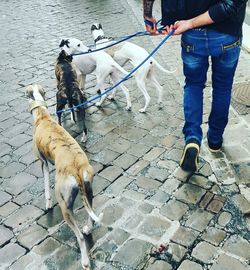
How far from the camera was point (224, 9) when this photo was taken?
348cm

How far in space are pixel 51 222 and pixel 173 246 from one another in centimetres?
124

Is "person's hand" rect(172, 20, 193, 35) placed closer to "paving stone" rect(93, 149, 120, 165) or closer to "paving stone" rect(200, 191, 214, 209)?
"paving stone" rect(200, 191, 214, 209)

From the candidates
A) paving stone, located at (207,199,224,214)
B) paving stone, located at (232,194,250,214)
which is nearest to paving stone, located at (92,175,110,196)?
paving stone, located at (207,199,224,214)

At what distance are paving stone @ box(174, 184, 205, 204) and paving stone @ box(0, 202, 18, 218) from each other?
5.66ft

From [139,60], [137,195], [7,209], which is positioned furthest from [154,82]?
[7,209]

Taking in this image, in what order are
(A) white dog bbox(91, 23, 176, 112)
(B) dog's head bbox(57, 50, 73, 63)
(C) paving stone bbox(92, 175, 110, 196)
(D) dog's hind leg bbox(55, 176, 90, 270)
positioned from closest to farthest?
1. (D) dog's hind leg bbox(55, 176, 90, 270)
2. (C) paving stone bbox(92, 175, 110, 196)
3. (B) dog's head bbox(57, 50, 73, 63)
4. (A) white dog bbox(91, 23, 176, 112)

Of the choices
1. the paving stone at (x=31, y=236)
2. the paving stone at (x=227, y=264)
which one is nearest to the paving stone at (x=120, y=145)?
the paving stone at (x=31, y=236)

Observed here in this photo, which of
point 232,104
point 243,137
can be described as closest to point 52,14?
point 232,104

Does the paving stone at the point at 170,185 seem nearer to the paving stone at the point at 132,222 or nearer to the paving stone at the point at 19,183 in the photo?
the paving stone at the point at 132,222

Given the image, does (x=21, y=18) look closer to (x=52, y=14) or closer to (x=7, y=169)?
(x=52, y=14)

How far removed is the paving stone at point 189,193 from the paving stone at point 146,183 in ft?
0.90

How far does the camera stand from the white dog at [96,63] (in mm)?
5766

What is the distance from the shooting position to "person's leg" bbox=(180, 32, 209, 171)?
3980 millimetres

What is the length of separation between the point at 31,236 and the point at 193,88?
2.28 m
